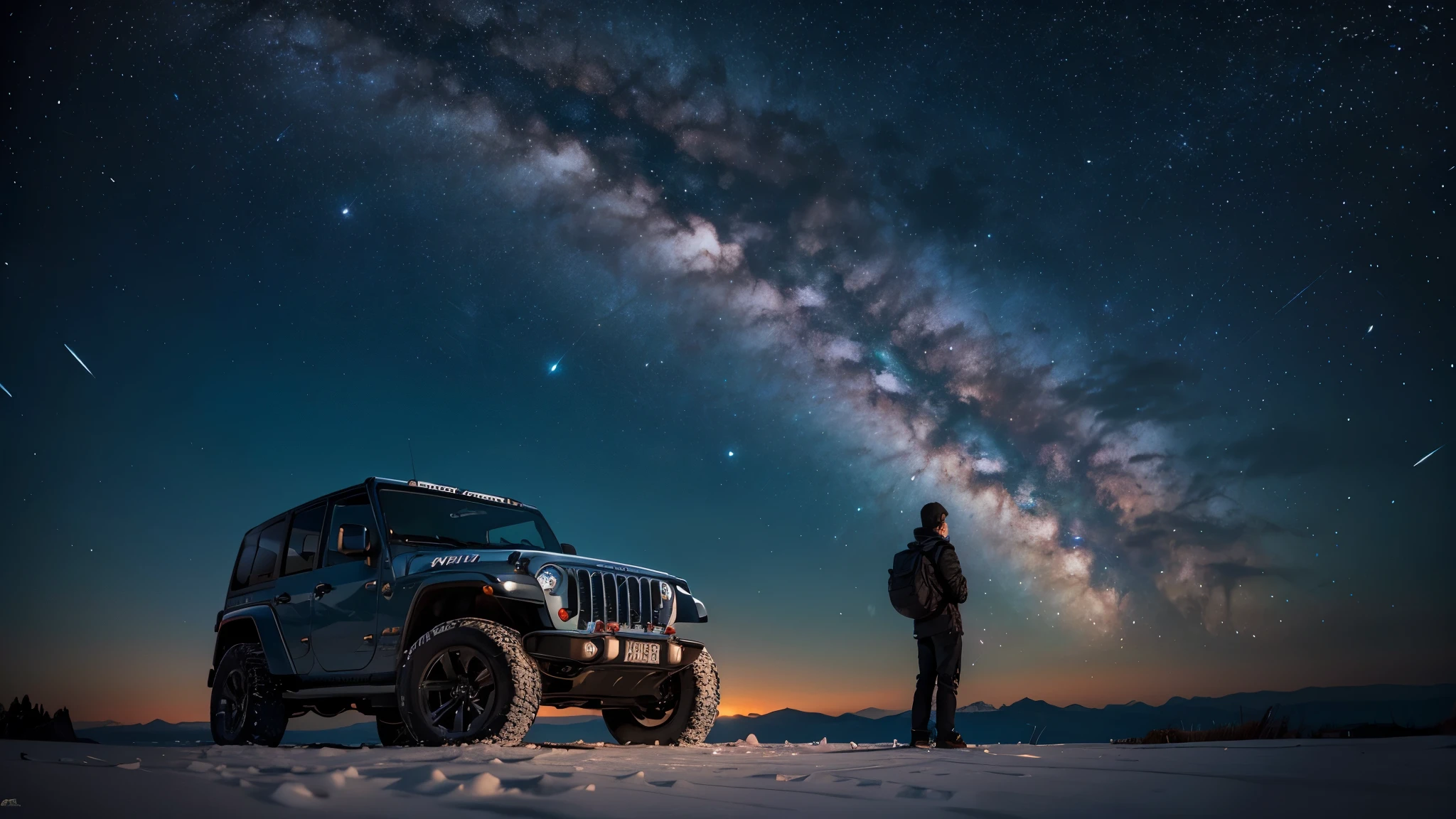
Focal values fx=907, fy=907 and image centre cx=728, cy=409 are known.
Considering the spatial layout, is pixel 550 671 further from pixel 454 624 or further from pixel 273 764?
pixel 273 764

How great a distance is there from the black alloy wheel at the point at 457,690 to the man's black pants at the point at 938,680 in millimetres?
3130

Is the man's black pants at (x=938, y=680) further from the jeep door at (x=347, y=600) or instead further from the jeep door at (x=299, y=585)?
the jeep door at (x=299, y=585)

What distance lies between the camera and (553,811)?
2.55 metres

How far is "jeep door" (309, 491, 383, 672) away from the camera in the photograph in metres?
7.41

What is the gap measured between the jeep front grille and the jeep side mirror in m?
1.77

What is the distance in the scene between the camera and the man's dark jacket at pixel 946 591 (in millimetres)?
6629

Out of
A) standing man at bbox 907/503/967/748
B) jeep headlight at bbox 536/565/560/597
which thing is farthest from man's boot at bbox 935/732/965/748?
jeep headlight at bbox 536/565/560/597

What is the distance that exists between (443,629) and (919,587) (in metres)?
3.48

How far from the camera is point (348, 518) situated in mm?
8234

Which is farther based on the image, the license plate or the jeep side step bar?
the jeep side step bar

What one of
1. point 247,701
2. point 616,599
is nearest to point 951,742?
point 616,599

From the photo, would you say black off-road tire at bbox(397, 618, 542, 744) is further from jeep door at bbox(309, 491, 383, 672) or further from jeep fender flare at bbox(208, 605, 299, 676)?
jeep fender flare at bbox(208, 605, 299, 676)

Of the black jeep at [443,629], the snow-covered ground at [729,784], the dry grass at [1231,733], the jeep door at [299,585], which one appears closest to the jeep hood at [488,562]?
the black jeep at [443,629]

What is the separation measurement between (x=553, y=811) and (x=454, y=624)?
4.25m
